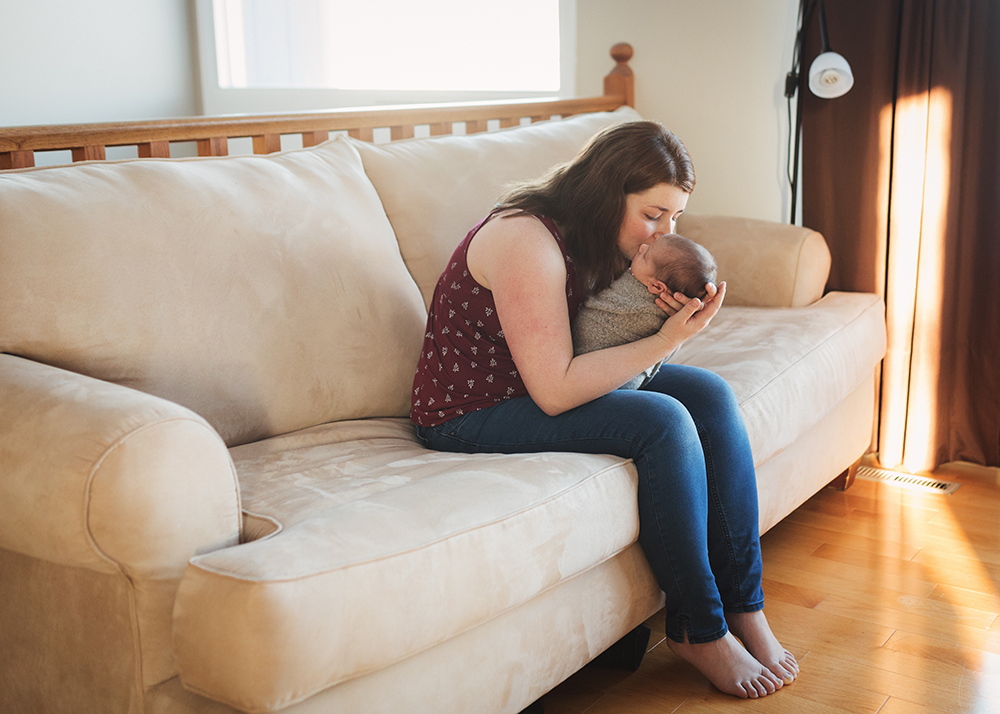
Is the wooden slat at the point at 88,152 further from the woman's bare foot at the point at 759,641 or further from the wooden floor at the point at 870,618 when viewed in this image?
the woman's bare foot at the point at 759,641

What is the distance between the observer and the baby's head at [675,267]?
1401 millimetres

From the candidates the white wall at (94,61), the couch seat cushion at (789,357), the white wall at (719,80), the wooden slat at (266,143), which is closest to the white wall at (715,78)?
the white wall at (719,80)

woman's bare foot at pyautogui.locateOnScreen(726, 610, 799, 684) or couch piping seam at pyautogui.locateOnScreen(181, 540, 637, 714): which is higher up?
couch piping seam at pyautogui.locateOnScreen(181, 540, 637, 714)

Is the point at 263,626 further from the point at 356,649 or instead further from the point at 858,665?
the point at 858,665

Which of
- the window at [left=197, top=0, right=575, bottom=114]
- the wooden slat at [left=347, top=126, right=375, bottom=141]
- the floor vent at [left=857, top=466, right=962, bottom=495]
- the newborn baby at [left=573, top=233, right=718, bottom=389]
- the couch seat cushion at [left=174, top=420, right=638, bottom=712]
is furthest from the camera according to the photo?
the window at [left=197, top=0, right=575, bottom=114]

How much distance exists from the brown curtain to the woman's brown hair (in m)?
1.18

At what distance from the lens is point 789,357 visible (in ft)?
6.06

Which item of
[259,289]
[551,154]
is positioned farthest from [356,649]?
[551,154]

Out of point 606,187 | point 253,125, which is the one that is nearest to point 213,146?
point 253,125

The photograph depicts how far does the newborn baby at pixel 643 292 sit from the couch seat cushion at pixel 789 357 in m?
0.31

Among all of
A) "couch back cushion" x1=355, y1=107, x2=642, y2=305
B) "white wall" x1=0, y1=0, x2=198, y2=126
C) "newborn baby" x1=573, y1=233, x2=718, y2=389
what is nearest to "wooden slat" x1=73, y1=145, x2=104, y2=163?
"couch back cushion" x1=355, y1=107, x2=642, y2=305

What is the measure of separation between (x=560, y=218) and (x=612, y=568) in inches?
21.8

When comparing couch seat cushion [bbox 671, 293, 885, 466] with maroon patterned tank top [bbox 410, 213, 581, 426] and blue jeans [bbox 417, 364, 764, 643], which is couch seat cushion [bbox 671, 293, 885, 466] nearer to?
blue jeans [bbox 417, 364, 764, 643]

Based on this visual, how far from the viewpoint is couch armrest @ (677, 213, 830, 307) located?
7.54 feet
